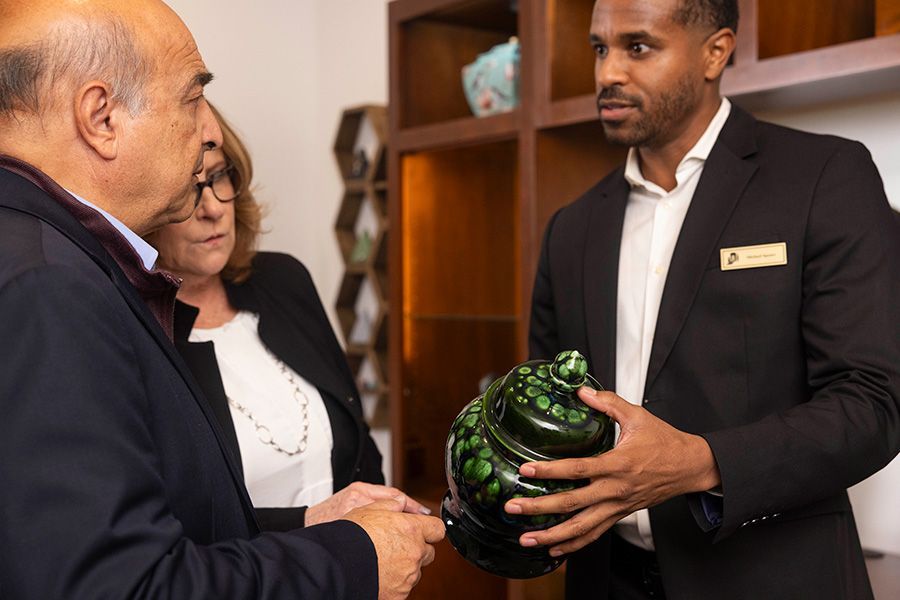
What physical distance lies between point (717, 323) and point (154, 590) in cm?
107

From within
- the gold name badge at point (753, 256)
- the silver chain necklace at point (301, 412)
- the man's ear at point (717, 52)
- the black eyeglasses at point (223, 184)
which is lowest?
the silver chain necklace at point (301, 412)

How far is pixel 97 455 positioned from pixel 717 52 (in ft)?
4.66

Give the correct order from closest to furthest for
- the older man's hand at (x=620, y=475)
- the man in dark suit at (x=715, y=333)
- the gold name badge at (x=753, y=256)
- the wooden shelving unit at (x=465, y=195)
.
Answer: the older man's hand at (x=620, y=475), the man in dark suit at (x=715, y=333), the gold name badge at (x=753, y=256), the wooden shelving unit at (x=465, y=195)

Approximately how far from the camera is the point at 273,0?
4.30 m

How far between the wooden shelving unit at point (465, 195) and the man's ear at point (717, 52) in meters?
0.47

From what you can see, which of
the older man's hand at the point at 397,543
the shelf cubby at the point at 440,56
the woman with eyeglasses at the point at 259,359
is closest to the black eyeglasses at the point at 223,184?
the woman with eyeglasses at the point at 259,359

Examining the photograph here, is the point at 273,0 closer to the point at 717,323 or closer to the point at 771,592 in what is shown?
the point at 717,323

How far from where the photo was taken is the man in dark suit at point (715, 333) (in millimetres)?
1397

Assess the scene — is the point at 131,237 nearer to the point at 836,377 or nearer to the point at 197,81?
the point at 197,81

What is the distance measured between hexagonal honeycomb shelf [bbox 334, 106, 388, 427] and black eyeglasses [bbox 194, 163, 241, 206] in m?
1.78

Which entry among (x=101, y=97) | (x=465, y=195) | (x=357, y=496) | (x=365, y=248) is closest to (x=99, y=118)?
(x=101, y=97)

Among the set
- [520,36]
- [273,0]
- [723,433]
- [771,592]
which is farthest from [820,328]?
[273,0]

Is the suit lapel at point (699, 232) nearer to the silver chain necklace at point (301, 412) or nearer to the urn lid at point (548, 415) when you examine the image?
the urn lid at point (548, 415)

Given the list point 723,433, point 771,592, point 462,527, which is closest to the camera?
point 462,527
